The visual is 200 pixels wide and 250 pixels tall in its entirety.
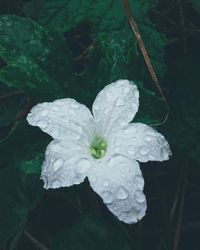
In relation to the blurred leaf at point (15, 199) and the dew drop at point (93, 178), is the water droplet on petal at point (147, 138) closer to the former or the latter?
the dew drop at point (93, 178)

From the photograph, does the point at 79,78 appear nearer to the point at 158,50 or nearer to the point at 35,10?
the point at 158,50

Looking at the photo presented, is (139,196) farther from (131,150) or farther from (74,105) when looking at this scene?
(74,105)

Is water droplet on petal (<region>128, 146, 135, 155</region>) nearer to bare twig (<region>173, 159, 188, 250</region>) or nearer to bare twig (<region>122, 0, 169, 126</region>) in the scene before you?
bare twig (<region>122, 0, 169, 126</region>)

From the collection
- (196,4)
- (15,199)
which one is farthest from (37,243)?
(196,4)

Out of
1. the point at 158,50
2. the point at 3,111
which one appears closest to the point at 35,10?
the point at 3,111

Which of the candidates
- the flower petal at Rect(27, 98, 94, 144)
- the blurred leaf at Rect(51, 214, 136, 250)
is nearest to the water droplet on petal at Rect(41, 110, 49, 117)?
the flower petal at Rect(27, 98, 94, 144)

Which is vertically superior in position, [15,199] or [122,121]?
[122,121]
